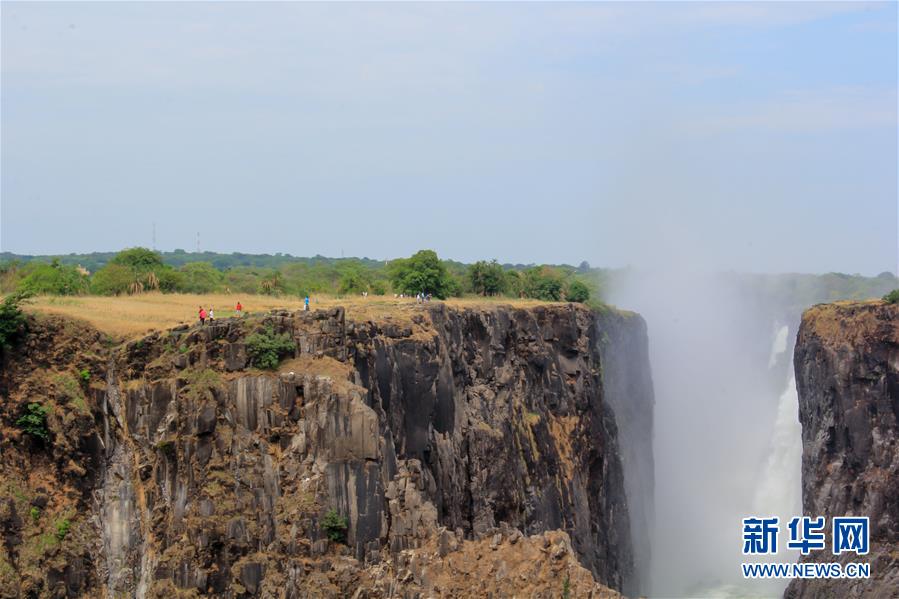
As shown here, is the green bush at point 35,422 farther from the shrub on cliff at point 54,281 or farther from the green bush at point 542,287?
the green bush at point 542,287

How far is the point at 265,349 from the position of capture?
45.6 m

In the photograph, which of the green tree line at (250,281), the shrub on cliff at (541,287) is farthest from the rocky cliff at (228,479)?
the shrub on cliff at (541,287)

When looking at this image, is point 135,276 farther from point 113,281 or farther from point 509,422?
point 509,422

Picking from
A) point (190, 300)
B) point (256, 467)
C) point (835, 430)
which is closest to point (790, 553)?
point (835, 430)

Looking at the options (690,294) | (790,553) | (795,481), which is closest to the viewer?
(790,553)

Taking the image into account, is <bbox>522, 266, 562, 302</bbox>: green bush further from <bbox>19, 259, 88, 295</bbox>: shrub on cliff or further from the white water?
<bbox>19, 259, 88, 295</bbox>: shrub on cliff

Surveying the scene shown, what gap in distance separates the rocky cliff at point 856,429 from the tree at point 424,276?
23248 millimetres

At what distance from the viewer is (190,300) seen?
62469mm

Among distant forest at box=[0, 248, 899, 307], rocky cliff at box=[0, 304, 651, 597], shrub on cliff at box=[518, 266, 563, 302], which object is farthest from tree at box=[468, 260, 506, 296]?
rocky cliff at box=[0, 304, 651, 597]

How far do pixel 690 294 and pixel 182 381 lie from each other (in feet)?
339

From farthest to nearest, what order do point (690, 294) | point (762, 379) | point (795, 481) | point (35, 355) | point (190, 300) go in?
point (690, 294) < point (762, 379) < point (795, 481) < point (190, 300) < point (35, 355)

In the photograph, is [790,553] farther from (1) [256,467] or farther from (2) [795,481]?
(1) [256,467]

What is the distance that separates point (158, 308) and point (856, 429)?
1676 inches

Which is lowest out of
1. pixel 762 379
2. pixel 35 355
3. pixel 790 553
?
pixel 790 553
